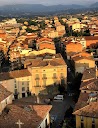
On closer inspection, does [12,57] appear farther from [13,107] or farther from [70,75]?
[13,107]

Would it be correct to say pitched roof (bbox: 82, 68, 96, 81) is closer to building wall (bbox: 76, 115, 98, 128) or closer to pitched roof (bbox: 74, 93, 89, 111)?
pitched roof (bbox: 74, 93, 89, 111)

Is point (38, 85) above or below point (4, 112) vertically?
below

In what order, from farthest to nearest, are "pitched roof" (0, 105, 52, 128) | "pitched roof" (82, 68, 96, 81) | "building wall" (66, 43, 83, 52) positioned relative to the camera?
"building wall" (66, 43, 83, 52)
"pitched roof" (82, 68, 96, 81)
"pitched roof" (0, 105, 52, 128)

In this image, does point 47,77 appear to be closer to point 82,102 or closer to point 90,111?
point 82,102

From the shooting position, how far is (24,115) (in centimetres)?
2169

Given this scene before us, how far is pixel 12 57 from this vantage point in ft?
192

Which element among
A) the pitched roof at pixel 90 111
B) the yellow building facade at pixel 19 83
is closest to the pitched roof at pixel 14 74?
the yellow building facade at pixel 19 83

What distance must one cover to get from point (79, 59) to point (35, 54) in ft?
32.6

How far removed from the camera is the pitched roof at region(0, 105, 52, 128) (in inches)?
819

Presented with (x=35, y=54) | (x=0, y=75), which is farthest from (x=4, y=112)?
(x=35, y=54)

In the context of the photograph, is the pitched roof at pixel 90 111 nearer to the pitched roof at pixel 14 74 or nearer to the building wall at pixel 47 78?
the pitched roof at pixel 14 74

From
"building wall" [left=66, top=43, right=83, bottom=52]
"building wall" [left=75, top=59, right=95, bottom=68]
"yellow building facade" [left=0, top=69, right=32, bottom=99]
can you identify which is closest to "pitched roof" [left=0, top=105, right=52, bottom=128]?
"yellow building facade" [left=0, top=69, right=32, bottom=99]

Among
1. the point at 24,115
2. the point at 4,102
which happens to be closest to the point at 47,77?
the point at 4,102

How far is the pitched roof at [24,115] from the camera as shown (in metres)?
20.8
